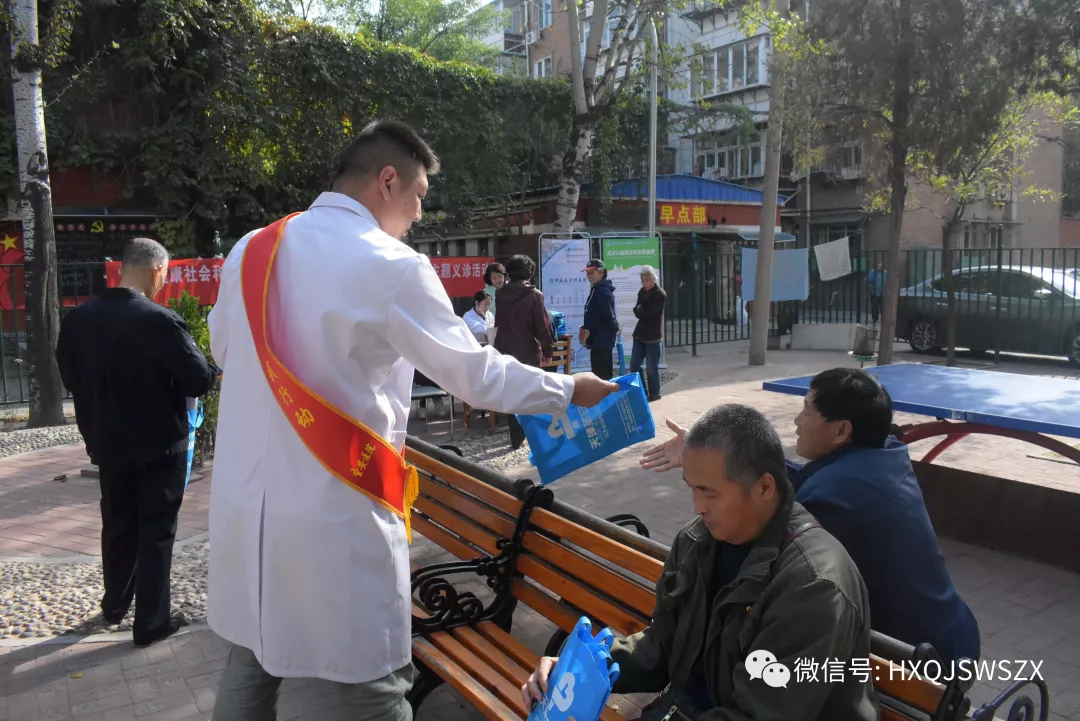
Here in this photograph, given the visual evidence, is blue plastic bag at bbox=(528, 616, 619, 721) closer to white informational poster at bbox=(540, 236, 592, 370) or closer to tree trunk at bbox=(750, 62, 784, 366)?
white informational poster at bbox=(540, 236, 592, 370)

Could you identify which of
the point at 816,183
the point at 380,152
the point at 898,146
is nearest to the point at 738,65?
the point at 816,183

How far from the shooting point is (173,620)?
3.98 m

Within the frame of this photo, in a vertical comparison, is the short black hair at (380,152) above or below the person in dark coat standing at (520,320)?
above

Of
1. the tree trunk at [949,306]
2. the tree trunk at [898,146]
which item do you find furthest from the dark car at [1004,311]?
the tree trunk at [898,146]

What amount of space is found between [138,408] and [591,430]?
1.99 metres

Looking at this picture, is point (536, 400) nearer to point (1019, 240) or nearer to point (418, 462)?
point (418, 462)

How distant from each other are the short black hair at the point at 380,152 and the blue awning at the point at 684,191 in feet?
→ 62.5

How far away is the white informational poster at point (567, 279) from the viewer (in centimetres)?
1090

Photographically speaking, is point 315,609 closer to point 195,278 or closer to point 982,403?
point 982,403

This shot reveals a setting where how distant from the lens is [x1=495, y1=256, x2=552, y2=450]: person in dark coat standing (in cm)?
769

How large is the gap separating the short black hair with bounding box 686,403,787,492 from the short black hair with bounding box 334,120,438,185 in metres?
1.02

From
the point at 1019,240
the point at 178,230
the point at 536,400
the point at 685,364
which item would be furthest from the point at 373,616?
the point at 1019,240

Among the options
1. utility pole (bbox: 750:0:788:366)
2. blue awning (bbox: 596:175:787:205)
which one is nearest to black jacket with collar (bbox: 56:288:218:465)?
utility pole (bbox: 750:0:788:366)

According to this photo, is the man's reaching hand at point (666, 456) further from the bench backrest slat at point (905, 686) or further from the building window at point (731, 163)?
the building window at point (731, 163)
